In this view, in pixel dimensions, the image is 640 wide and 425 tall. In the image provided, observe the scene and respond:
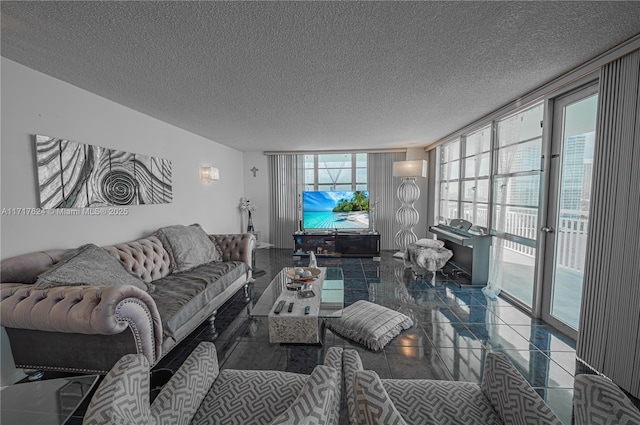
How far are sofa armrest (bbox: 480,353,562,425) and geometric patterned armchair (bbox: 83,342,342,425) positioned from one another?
683mm

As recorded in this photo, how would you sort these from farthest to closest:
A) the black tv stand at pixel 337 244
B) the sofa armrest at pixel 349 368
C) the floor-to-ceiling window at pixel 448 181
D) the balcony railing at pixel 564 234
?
the black tv stand at pixel 337 244
the floor-to-ceiling window at pixel 448 181
the balcony railing at pixel 564 234
the sofa armrest at pixel 349 368

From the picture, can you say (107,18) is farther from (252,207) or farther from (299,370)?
(252,207)

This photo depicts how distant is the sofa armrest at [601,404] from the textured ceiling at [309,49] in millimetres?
1774

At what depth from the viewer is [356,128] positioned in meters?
4.23

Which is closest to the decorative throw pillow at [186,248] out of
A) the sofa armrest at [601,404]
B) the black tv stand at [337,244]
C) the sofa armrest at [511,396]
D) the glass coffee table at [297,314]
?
the glass coffee table at [297,314]

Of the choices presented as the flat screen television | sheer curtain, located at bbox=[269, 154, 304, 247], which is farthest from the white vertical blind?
sheer curtain, located at bbox=[269, 154, 304, 247]

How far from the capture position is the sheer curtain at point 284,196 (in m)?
6.45

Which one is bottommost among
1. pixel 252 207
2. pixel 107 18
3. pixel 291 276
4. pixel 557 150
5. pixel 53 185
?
pixel 291 276

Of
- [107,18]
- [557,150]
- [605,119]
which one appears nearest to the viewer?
[107,18]

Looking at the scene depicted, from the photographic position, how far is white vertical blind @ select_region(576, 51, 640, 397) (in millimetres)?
1843

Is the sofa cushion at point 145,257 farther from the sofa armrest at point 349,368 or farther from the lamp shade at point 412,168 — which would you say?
the lamp shade at point 412,168

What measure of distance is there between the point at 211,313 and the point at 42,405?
4.41 feet

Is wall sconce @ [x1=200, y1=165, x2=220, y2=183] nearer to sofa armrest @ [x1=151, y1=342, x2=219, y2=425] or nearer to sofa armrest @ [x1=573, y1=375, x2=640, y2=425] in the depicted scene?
sofa armrest @ [x1=151, y1=342, x2=219, y2=425]

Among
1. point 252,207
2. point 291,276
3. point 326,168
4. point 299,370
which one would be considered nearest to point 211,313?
point 291,276
